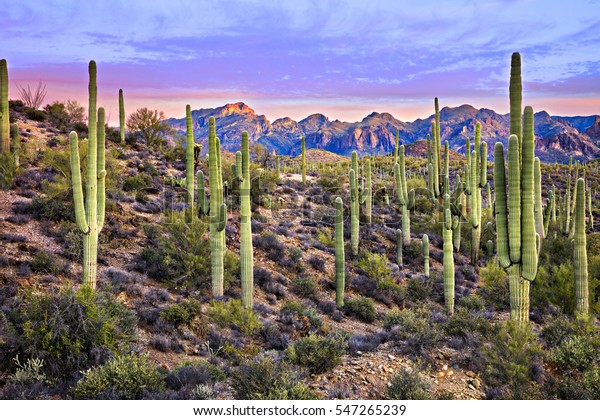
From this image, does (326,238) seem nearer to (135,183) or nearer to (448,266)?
(448,266)

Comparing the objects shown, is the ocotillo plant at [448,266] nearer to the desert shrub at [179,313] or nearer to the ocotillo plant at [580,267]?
the ocotillo plant at [580,267]

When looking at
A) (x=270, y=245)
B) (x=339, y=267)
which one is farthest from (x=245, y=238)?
(x=270, y=245)

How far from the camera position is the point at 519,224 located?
8.40 metres

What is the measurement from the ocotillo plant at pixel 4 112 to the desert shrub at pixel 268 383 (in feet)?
56.9

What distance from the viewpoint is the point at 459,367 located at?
7938 mm

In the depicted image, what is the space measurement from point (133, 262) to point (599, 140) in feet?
473

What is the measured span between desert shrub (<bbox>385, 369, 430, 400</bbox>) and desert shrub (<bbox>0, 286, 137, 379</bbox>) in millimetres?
4530

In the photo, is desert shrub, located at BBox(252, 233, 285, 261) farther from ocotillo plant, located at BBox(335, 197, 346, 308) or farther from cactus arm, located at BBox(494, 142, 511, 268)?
cactus arm, located at BBox(494, 142, 511, 268)

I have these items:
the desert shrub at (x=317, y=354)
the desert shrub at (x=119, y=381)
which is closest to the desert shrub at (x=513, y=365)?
the desert shrub at (x=317, y=354)

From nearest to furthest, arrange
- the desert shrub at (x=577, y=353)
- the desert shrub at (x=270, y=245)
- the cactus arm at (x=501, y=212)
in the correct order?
the desert shrub at (x=577, y=353) < the cactus arm at (x=501, y=212) < the desert shrub at (x=270, y=245)

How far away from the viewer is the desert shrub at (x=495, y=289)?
14.2m

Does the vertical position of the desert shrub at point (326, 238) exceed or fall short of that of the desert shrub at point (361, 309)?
it exceeds it
